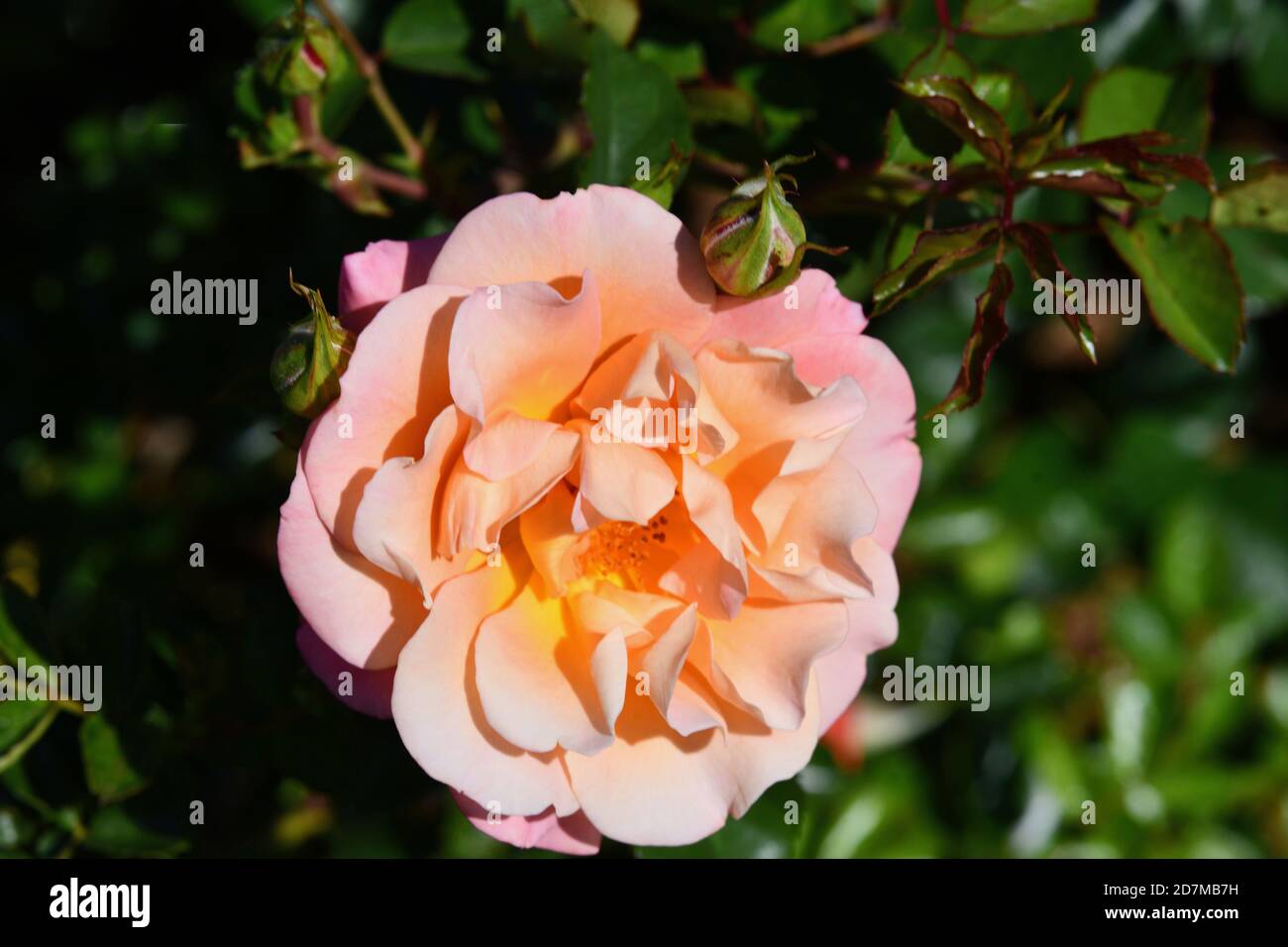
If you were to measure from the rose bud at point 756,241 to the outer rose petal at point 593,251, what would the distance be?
0.03 metres

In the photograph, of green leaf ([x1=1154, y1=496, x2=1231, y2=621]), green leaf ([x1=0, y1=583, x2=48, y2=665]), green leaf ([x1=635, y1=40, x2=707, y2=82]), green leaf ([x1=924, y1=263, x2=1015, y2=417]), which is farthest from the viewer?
green leaf ([x1=1154, y1=496, x2=1231, y2=621])

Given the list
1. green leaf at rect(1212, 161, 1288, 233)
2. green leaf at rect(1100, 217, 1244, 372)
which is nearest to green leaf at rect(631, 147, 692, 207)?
green leaf at rect(1100, 217, 1244, 372)

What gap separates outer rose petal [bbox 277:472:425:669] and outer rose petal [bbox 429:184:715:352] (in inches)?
10.4

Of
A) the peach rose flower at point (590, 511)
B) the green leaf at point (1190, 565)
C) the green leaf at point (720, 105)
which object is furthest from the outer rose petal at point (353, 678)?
the green leaf at point (1190, 565)

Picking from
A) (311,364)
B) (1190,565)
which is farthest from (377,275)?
(1190,565)

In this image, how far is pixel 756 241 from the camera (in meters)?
1.05

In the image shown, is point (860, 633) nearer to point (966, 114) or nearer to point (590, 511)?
point (590, 511)

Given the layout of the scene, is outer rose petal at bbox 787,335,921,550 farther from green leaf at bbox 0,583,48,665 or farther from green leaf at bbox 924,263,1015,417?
green leaf at bbox 0,583,48,665

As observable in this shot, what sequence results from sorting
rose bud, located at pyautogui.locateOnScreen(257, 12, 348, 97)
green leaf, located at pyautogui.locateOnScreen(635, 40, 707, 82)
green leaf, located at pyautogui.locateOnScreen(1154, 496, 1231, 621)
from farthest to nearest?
green leaf, located at pyautogui.locateOnScreen(1154, 496, 1231, 621), green leaf, located at pyautogui.locateOnScreen(635, 40, 707, 82), rose bud, located at pyautogui.locateOnScreen(257, 12, 348, 97)

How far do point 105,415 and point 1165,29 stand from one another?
2.08m

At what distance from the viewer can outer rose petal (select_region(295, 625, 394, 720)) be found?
1.14 m

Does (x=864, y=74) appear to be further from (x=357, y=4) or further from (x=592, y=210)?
(x=357, y=4)
